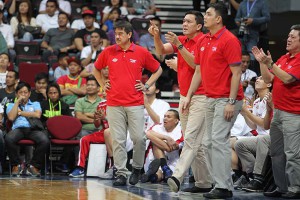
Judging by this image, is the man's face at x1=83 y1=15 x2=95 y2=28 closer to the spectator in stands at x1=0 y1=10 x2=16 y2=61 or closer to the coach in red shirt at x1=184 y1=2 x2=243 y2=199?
the spectator in stands at x1=0 y1=10 x2=16 y2=61

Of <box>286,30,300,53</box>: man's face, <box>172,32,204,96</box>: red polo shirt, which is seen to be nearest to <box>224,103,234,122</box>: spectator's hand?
<box>172,32,204,96</box>: red polo shirt

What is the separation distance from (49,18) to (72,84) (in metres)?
3.65

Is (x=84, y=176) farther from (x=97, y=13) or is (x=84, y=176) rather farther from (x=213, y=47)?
(x=97, y=13)

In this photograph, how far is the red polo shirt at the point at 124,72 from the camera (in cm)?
1159

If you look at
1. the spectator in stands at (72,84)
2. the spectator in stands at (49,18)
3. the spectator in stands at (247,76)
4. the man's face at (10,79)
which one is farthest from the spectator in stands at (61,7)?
the spectator in stands at (247,76)

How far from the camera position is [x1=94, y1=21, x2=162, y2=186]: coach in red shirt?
1160 cm

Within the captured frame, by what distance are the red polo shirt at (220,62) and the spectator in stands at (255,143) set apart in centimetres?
140

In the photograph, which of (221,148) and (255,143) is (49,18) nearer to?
(255,143)

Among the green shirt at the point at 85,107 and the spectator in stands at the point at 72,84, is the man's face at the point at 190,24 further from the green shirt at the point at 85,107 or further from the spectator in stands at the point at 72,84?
the spectator in stands at the point at 72,84

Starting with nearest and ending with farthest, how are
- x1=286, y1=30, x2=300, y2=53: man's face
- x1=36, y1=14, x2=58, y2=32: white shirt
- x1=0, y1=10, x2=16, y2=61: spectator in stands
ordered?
x1=286, y1=30, x2=300, y2=53: man's face → x1=0, y1=10, x2=16, y2=61: spectator in stands → x1=36, y1=14, x2=58, y2=32: white shirt

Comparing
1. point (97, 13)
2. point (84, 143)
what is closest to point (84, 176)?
point (84, 143)

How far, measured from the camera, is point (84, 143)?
13.7m

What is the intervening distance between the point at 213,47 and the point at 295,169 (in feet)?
6.03

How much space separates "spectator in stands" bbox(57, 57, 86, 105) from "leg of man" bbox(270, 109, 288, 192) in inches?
243
